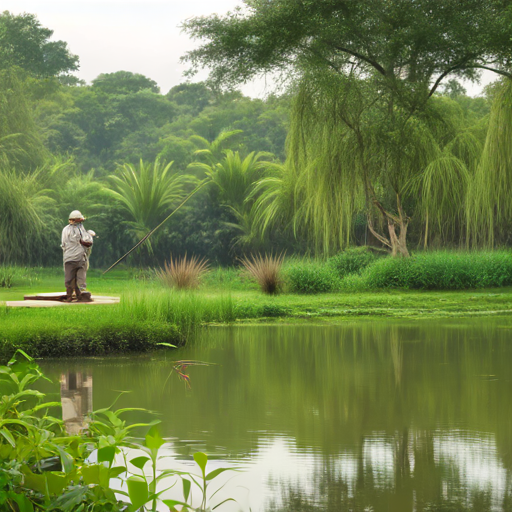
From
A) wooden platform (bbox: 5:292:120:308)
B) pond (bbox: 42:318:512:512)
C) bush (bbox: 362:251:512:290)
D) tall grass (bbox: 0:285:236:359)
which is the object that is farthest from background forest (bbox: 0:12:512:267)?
pond (bbox: 42:318:512:512)

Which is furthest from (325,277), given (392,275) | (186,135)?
(186,135)

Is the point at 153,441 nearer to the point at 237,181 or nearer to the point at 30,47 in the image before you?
the point at 237,181

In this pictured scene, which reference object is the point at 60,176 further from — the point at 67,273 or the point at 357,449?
the point at 357,449

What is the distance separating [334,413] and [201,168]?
26.1 meters

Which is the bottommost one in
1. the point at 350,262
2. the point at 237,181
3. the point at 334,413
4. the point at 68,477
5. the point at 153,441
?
the point at 334,413

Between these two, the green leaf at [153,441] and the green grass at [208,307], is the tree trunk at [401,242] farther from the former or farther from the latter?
the green leaf at [153,441]

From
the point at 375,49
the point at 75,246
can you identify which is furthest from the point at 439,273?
the point at 75,246

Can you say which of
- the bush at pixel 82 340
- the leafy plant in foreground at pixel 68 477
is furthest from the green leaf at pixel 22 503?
the bush at pixel 82 340

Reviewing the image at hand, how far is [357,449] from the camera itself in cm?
424

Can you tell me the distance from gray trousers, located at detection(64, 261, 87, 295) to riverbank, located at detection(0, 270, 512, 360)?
3.50 ft

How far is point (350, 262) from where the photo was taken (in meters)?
20.5

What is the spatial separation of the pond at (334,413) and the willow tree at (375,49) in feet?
33.3

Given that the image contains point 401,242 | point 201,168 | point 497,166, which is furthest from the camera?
point 201,168

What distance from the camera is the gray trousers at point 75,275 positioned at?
1215 centimetres
